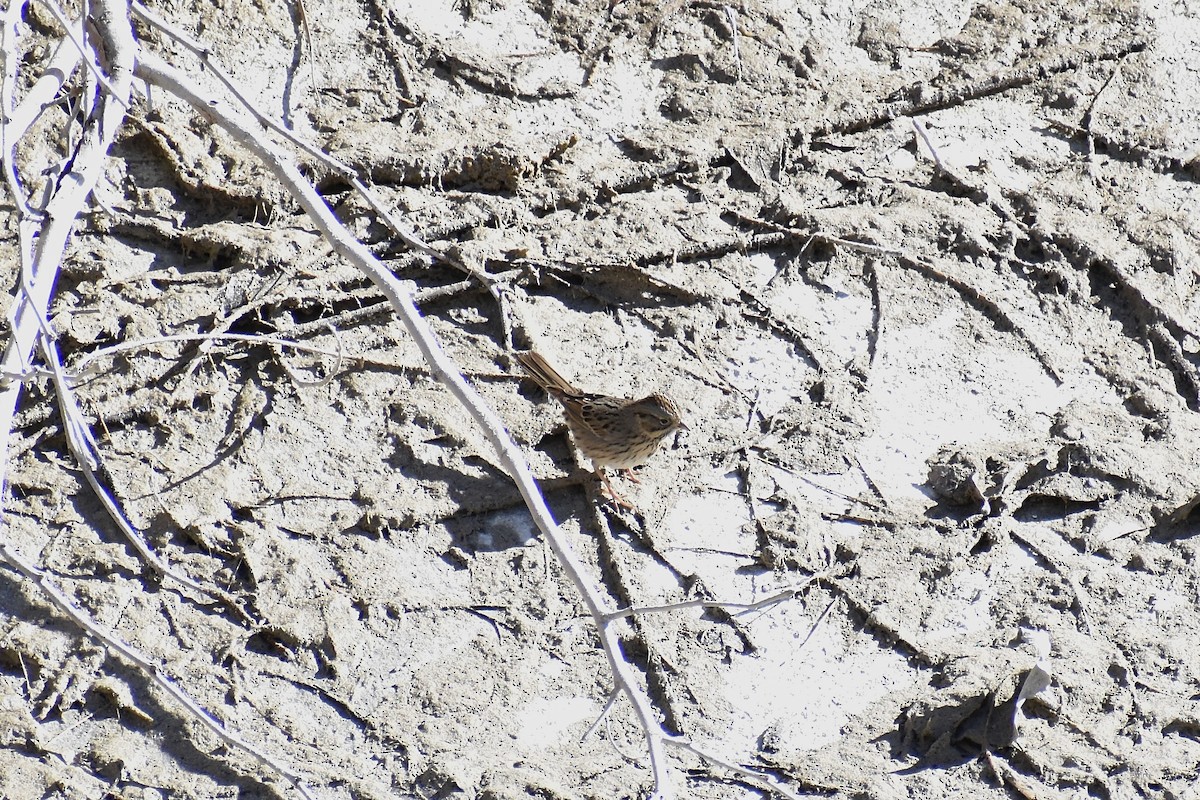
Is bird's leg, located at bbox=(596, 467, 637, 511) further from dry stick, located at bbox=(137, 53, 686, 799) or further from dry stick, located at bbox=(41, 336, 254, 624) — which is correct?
dry stick, located at bbox=(137, 53, 686, 799)

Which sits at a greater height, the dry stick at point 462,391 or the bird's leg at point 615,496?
the bird's leg at point 615,496

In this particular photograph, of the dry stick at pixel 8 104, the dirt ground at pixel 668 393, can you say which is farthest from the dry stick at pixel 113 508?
the dry stick at pixel 8 104

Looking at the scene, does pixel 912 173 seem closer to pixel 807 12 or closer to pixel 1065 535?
pixel 807 12

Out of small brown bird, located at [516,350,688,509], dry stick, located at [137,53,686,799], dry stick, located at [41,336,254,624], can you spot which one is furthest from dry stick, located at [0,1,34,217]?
small brown bird, located at [516,350,688,509]

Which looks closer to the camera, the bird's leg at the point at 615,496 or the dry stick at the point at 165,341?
the dry stick at the point at 165,341

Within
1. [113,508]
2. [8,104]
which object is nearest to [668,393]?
[113,508]

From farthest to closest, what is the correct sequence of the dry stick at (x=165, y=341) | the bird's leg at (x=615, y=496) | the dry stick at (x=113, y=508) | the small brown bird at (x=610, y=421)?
1. the bird's leg at (x=615, y=496)
2. the small brown bird at (x=610, y=421)
3. the dry stick at (x=113, y=508)
4. the dry stick at (x=165, y=341)

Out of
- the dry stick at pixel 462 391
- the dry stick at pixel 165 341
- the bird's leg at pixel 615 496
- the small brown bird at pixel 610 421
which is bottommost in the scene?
the dry stick at pixel 462 391

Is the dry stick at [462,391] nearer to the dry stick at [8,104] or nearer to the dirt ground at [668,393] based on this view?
the dry stick at [8,104]
